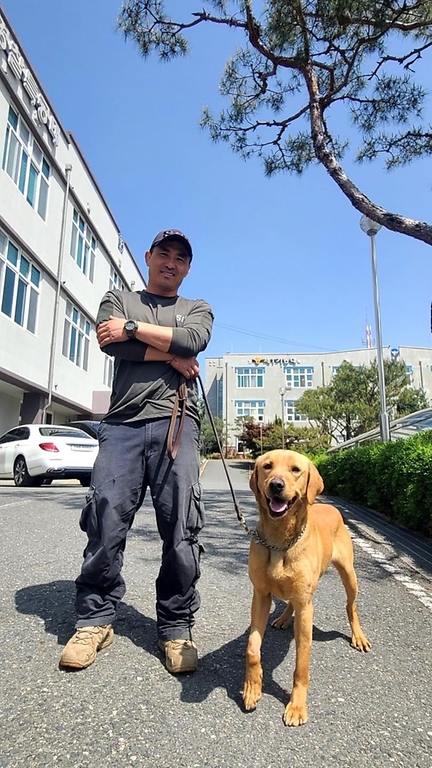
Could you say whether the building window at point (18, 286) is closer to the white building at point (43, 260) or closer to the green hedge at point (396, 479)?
the white building at point (43, 260)

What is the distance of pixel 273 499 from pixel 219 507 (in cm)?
656

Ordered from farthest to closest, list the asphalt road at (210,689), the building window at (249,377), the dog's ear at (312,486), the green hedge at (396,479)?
the building window at (249,377)
the green hedge at (396,479)
the dog's ear at (312,486)
the asphalt road at (210,689)

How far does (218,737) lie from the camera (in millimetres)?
1601

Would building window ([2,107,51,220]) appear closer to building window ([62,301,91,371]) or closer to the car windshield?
building window ([62,301,91,371])

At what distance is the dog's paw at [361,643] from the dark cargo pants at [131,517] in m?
0.88

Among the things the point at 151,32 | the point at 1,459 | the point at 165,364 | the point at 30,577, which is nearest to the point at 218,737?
the point at 165,364

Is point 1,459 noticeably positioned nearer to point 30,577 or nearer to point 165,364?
point 30,577

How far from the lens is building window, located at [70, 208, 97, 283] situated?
69.1 ft

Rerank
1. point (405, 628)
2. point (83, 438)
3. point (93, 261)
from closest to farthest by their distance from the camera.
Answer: point (405, 628), point (83, 438), point (93, 261)

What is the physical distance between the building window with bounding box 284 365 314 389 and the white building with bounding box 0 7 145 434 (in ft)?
112

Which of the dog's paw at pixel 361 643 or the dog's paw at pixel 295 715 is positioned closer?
the dog's paw at pixel 295 715

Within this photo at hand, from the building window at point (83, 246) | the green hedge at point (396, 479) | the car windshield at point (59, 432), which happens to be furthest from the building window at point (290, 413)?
the car windshield at point (59, 432)

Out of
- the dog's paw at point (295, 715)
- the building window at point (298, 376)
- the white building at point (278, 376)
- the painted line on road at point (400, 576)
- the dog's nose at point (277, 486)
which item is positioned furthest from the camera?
the building window at point (298, 376)

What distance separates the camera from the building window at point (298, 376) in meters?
55.3
